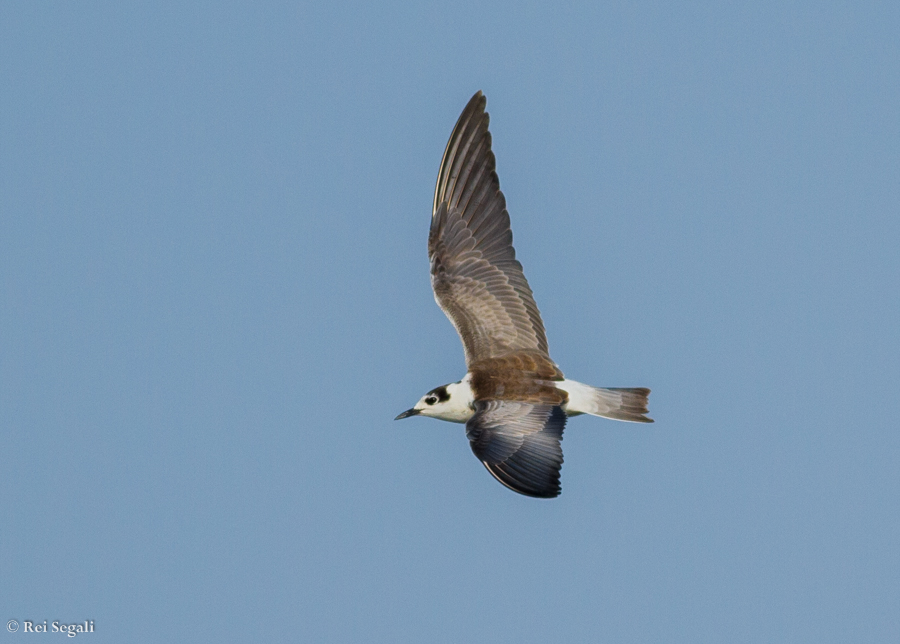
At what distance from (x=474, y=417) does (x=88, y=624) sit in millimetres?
5314

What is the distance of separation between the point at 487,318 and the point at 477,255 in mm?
874

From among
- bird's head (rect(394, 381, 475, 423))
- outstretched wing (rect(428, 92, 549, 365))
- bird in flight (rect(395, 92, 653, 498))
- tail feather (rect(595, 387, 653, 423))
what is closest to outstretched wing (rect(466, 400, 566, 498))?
bird in flight (rect(395, 92, 653, 498))

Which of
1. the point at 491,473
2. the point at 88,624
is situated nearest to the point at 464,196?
the point at 491,473

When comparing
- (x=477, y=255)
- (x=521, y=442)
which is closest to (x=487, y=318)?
(x=477, y=255)

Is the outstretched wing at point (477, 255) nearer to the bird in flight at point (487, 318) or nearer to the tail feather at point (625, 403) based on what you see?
the bird in flight at point (487, 318)

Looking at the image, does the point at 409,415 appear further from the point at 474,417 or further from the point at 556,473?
the point at 556,473

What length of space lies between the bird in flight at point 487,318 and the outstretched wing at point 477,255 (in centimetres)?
1

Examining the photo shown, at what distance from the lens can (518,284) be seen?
632 inches

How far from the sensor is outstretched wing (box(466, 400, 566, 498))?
12.6m

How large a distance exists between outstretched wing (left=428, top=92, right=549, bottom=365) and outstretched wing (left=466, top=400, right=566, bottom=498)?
57.6 inches

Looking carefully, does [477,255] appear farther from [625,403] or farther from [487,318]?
[625,403]

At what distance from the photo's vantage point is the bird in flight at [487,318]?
1454cm

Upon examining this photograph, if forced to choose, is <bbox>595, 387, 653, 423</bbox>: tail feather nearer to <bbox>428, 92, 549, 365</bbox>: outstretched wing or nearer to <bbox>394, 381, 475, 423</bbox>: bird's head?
<bbox>428, 92, 549, 365</bbox>: outstretched wing

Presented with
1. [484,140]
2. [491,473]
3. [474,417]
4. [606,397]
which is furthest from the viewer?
[484,140]
